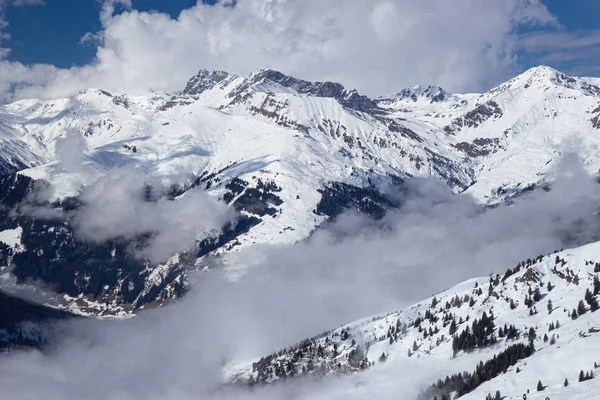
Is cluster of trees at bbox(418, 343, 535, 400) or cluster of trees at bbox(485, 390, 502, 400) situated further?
cluster of trees at bbox(418, 343, 535, 400)

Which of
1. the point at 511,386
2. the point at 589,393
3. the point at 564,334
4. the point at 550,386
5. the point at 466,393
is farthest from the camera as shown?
the point at 564,334

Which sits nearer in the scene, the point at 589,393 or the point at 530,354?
the point at 589,393

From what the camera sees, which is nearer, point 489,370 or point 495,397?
point 495,397

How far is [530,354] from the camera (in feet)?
614

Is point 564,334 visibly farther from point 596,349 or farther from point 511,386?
point 511,386

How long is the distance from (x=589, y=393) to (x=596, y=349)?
119 feet

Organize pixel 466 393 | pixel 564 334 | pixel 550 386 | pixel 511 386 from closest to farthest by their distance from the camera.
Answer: pixel 550 386 < pixel 511 386 < pixel 466 393 < pixel 564 334

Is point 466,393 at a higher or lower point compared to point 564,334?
lower

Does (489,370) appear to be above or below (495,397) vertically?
above

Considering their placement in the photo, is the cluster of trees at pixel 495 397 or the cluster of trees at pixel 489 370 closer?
the cluster of trees at pixel 495 397

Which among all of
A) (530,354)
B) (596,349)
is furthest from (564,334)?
(596,349)

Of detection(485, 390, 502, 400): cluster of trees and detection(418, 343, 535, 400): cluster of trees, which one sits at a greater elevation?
detection(418, 343, 535, 400): cluster of trees

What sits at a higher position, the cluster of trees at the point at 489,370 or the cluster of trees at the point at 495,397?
the cluster of trees at the point at 489,370

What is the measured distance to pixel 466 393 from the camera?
178250 mm
